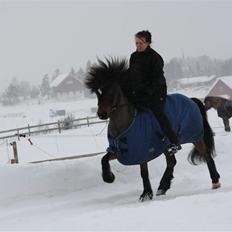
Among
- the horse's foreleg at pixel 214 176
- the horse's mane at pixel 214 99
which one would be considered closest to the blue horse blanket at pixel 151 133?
the horse's foreleg at pixel 214 176

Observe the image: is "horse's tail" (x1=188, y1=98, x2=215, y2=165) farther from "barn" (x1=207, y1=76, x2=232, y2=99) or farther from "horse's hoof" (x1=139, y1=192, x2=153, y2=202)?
"barn" (x1=207, y1=76, x2=232, y2=99)

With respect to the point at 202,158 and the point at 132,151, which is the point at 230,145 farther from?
the point at 132,151

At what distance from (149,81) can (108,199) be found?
199 centimetres

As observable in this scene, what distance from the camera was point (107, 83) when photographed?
6.54 meters

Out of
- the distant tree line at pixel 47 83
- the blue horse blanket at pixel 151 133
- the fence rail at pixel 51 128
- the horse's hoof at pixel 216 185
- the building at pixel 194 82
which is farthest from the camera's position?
the distant tree line at pixel 47 83

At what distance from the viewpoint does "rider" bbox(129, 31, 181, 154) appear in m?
6.62

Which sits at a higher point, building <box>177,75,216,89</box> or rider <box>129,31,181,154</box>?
rider <box>129,31,181,154</box>

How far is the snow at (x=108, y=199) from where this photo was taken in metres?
3.95

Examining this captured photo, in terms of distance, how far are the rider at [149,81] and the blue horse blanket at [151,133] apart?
0.11 m

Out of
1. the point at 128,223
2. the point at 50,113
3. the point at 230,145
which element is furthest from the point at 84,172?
the point at 50,113

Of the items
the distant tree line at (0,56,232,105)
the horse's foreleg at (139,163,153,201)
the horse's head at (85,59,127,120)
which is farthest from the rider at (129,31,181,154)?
the distant tree line at (0,56,232,105)

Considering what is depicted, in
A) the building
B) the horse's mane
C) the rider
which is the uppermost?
the rider

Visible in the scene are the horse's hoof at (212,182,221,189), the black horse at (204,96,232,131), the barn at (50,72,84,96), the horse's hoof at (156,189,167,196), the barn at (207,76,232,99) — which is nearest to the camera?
the horse's hoof at (156,189,167,196)

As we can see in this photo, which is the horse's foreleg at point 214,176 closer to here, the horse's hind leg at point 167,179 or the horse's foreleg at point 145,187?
the horse's hind leg at point 167,179
